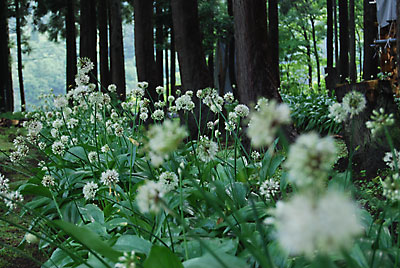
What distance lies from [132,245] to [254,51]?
388 cm

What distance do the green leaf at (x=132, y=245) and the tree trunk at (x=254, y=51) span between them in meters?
3.58

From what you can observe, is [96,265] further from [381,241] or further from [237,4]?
[237,4]

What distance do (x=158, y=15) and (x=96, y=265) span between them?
498 inches

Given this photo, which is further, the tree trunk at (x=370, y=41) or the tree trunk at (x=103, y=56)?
the tree trunk at (x=103, y=56)

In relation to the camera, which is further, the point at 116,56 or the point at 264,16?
the point at 116,56

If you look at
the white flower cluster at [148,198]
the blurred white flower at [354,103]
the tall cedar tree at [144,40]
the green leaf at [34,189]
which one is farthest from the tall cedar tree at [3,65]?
the blurred white flower at [354,103]

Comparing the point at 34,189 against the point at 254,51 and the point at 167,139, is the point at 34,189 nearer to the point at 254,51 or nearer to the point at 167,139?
the point at 167,139

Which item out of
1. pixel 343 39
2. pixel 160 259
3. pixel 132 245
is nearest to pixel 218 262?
pixel 160 259

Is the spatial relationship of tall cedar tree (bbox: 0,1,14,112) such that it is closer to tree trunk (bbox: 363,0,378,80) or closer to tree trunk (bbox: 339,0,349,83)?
tree trunk (bbox: 339,0,349,83)

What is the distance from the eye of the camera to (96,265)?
1.50 m

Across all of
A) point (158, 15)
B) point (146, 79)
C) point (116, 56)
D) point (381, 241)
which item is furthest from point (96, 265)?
point (158, 15)

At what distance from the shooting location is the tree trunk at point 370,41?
11344mm

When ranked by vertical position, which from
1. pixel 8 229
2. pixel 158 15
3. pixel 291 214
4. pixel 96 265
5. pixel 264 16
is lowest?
pixel 8 229

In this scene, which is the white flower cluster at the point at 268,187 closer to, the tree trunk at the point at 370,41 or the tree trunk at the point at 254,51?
the tree trunk at the point at 254,51
